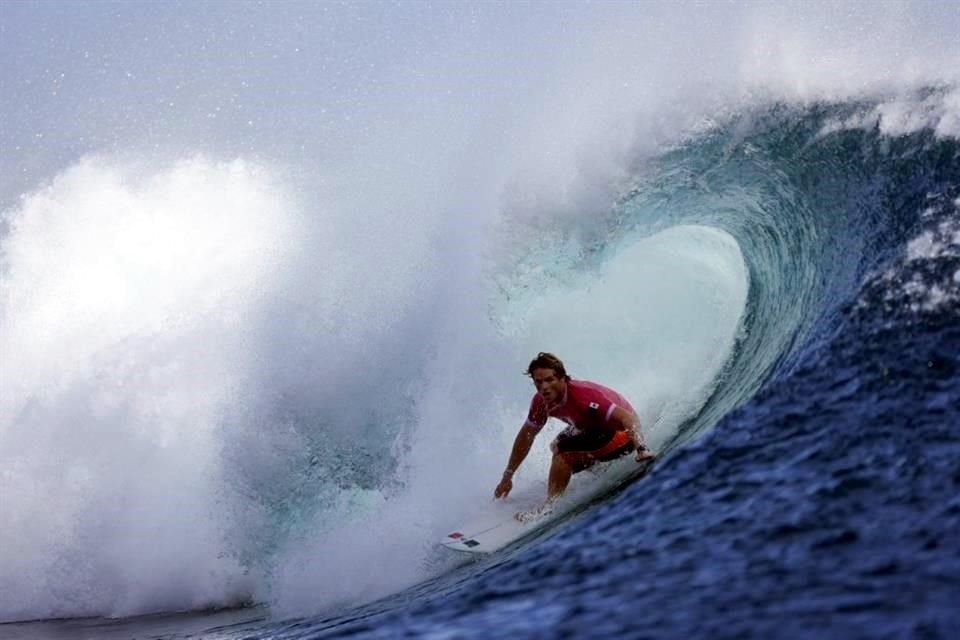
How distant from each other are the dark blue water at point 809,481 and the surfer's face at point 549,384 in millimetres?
1020

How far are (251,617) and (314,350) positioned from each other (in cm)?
418

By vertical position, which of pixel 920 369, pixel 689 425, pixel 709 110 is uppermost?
pixel 709 110

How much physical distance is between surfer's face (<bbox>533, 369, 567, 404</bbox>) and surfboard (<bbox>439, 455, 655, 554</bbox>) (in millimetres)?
658

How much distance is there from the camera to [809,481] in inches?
187

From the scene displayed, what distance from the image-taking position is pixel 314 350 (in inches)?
463

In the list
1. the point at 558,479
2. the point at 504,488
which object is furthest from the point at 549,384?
the point at 504,488

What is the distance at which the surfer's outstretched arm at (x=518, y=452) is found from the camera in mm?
8062

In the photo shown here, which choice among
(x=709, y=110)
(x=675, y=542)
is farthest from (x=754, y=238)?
(x=675, y=542)

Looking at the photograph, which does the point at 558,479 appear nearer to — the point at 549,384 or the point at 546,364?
the point at 549,384

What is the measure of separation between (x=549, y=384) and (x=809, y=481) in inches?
116

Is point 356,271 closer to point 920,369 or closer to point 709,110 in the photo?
point 709,110

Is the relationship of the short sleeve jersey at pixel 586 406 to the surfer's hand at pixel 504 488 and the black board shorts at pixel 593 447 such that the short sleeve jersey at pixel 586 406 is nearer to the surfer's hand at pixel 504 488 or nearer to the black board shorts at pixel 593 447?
the black board shorts at pixel 593 447

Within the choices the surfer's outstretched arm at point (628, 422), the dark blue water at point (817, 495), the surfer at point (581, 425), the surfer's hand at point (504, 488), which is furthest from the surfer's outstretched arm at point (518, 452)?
the dark blue water at point (817, 495)

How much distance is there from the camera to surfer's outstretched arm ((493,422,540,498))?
8062 mm
